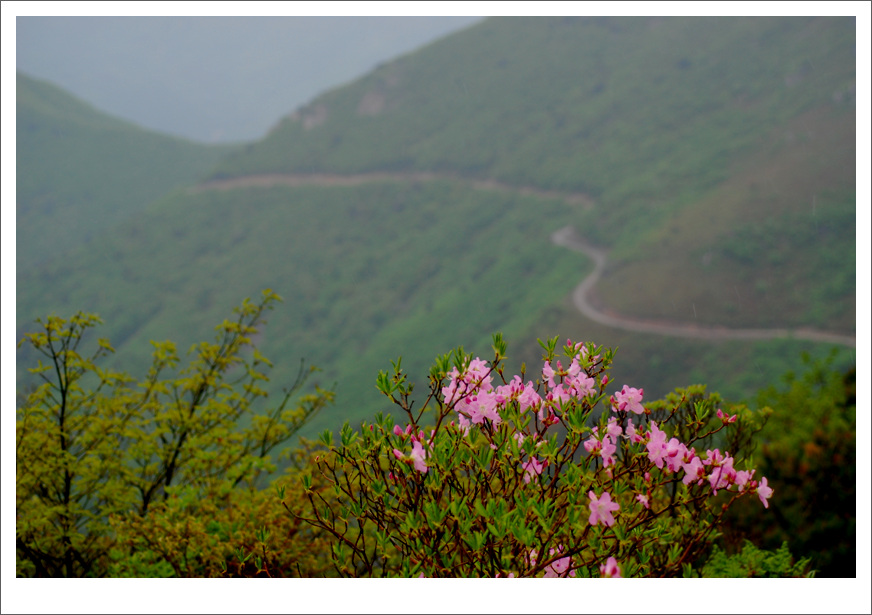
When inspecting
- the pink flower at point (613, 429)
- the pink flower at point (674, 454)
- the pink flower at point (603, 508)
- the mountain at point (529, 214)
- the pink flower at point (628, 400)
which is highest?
the mountain at point (529, 214)

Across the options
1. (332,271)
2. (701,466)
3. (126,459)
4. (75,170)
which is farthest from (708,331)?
(75,170)

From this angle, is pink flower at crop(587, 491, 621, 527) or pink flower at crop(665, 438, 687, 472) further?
pink flower at crop(665, 438, 687, 472)

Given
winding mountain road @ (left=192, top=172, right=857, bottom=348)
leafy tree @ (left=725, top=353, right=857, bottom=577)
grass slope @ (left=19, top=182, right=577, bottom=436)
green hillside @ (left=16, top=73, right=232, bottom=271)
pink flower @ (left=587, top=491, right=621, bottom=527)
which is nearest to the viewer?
pink flower @ (left=587, top=491, right=621, bottom=527)

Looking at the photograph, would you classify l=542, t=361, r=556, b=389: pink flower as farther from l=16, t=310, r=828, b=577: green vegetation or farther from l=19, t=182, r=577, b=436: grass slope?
l=19, t=182, r=577, b=436: grass slope

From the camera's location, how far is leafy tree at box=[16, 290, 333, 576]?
3.35 m

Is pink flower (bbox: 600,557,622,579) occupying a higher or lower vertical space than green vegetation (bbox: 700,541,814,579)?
higher

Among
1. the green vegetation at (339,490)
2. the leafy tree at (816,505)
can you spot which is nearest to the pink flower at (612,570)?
the green vegetation at (339,490)

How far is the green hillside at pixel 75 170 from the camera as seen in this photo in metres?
63.7

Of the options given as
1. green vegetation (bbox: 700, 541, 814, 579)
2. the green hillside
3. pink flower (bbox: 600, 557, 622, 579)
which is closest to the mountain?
the green hillside

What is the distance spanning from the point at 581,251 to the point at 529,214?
812cm

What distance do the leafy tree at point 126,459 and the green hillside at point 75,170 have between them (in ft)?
209

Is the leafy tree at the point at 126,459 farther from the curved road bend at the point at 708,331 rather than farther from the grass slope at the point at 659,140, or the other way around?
the grass slope at the point at 659,140

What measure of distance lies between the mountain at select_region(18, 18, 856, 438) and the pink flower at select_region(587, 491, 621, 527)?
2588 cm

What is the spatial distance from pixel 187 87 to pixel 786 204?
143 meters
